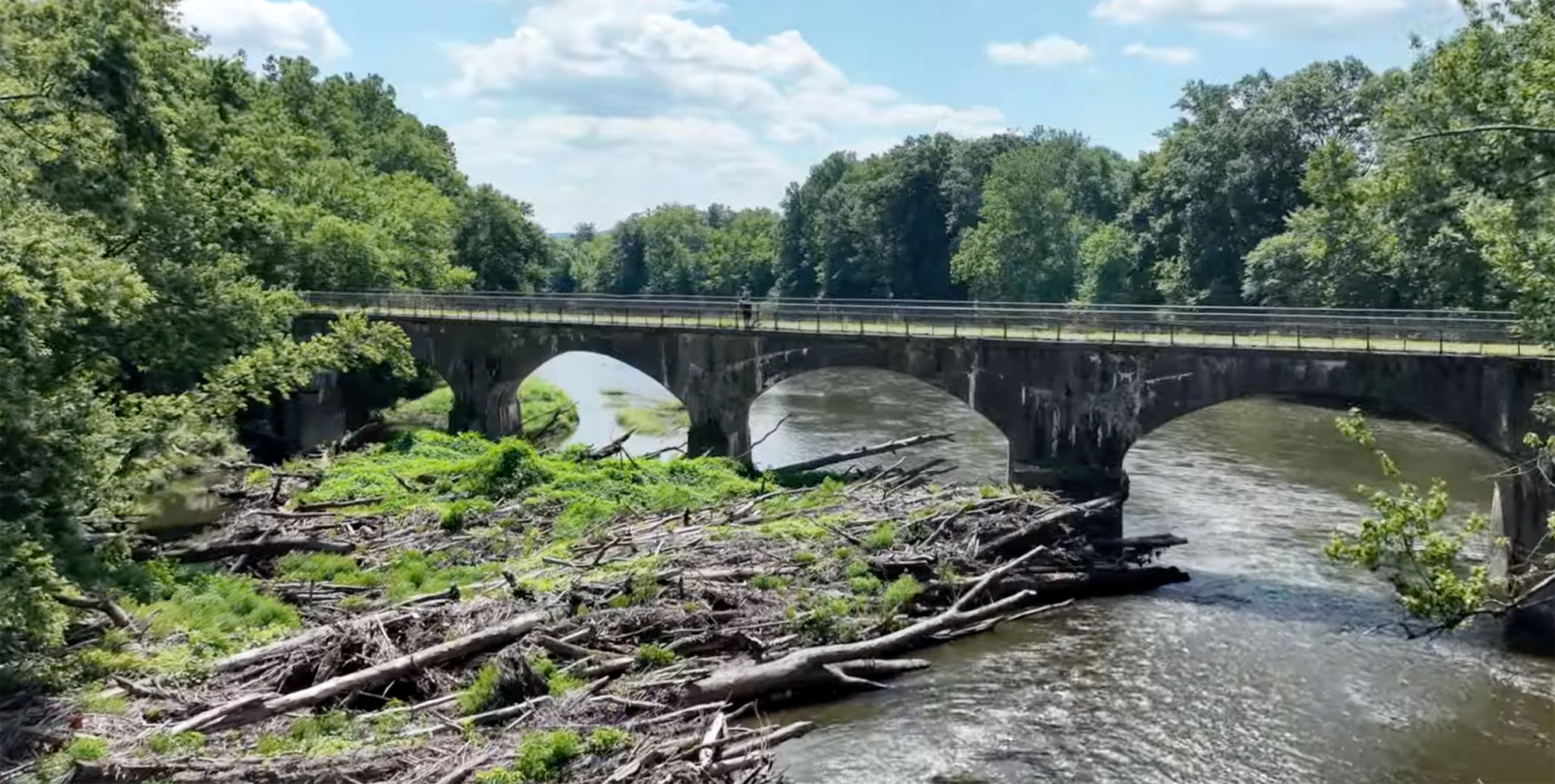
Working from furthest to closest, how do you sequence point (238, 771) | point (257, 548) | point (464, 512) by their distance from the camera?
point (464, 512), point (257, 548), point (238, 771)

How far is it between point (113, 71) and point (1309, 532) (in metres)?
29.4

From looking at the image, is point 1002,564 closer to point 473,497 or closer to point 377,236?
point 473,497

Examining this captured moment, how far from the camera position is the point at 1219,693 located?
20562mm

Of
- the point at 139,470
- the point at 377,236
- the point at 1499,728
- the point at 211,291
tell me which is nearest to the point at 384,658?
the point at 139,470

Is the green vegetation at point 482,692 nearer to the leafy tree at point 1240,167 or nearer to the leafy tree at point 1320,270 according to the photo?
the leafy tree at point 1320,270

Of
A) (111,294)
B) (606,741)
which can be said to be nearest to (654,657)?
(606,741)

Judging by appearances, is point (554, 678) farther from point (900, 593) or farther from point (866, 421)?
point (866, 421)

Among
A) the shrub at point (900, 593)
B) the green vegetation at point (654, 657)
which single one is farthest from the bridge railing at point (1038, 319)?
the green vegetation at point (654, 657)

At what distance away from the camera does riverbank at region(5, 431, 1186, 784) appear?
15.2 metres

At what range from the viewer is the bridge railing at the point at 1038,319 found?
92.0 ft

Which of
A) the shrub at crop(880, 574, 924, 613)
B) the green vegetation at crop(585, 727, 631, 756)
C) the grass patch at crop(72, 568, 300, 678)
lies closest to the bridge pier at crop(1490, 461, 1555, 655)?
the shrub at crop(880, 574, 924, 613)

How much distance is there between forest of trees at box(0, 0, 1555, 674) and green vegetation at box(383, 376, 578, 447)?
233 inches

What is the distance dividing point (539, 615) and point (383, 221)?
140 feet

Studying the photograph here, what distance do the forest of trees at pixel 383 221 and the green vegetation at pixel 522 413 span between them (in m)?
5.92
